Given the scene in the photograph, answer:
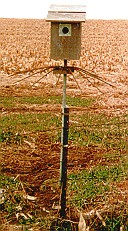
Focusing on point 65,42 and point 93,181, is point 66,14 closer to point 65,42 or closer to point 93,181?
point 65,42

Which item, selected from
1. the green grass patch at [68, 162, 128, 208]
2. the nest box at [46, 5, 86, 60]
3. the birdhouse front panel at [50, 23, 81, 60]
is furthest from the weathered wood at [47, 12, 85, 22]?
the green grass patch at [68, 162, 128, 208]

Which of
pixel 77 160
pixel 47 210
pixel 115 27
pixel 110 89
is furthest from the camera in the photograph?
pixel 115 27

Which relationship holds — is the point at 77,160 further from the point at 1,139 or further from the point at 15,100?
the point at 15,100

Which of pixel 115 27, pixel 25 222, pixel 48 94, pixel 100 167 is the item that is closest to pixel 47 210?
pixel 25 222

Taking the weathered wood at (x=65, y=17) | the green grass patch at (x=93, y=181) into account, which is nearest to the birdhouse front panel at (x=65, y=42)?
the weathered wood at (x=65, y=17)

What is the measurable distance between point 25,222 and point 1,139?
3.24m

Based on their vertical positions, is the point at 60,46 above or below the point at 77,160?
above

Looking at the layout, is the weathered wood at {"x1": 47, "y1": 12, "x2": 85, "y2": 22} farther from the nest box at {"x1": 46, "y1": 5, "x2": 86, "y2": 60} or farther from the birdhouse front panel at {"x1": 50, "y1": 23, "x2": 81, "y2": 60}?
the birdhouse front panel at {"x1": 50, "y1": 23, "x2": 81, "y2": 60}

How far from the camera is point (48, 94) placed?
13.5 meters

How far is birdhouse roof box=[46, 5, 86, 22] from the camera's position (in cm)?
570

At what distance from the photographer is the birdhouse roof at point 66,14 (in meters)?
5.70

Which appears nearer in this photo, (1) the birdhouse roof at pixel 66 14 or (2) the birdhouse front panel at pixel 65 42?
(1) the birdhouse roof at pixel 66 14

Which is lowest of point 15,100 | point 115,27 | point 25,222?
point 25,222

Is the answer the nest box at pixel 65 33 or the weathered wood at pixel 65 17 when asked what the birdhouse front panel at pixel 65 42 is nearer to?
the nest box at pixel 65 33
